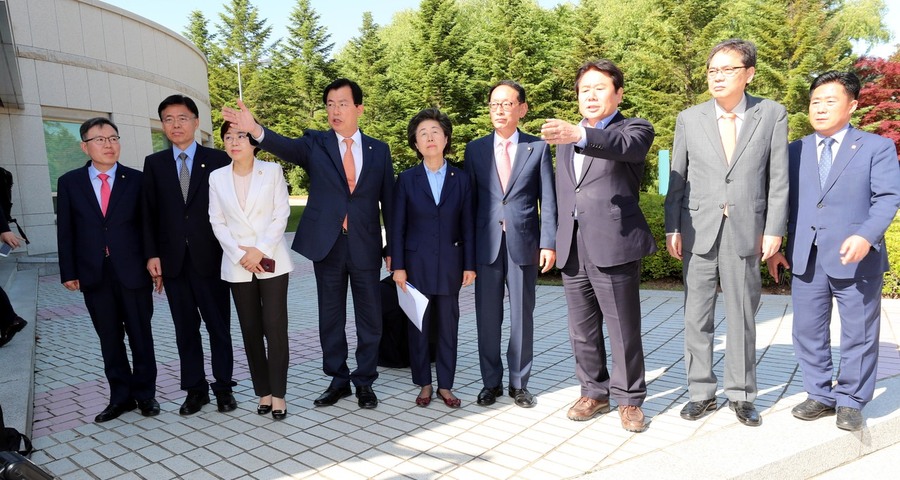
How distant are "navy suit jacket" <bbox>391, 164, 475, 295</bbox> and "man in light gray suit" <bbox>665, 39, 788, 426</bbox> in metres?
1.34

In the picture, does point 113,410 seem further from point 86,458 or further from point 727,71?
point 727,71

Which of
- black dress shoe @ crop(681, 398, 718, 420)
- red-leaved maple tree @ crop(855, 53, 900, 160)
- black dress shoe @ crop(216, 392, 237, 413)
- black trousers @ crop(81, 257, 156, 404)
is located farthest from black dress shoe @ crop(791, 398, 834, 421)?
red-leaved maple tree @ crop(855, 53, 900, 160)

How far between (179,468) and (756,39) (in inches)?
1073

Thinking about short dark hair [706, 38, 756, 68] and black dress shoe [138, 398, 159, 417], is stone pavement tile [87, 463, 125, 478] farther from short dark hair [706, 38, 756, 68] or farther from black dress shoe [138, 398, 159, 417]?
short dark hair [706, 38, 756, 68]

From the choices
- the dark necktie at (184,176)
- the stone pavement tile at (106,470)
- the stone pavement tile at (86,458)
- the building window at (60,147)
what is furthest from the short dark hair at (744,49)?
the building window at (60,147)

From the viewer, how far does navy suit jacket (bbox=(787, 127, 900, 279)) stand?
10.9ft

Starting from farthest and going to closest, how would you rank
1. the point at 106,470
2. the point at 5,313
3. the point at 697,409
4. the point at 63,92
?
1. the point at 63,92
2. the point at 5,313
3. the point at 697,409
4. the point at 106,470

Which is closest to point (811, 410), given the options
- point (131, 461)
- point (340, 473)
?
point (340, 473)

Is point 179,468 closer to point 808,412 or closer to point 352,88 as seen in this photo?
point 352,88

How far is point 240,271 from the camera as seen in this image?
3764 mm

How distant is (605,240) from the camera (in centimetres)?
348

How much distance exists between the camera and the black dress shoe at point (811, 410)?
3.50m

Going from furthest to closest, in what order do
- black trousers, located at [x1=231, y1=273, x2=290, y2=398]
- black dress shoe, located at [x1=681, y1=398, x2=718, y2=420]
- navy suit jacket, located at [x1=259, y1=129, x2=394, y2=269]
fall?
navy suit jacket, located at [x1=259, y1=129, x2=394, y2=269] → black trousers, located at [x1=231, y1=273, x2=290, y2=398] → black dress shoe, located at [x1=681, y1=398, x2=718, y2=420]

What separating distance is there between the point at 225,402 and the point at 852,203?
13.7 ft
